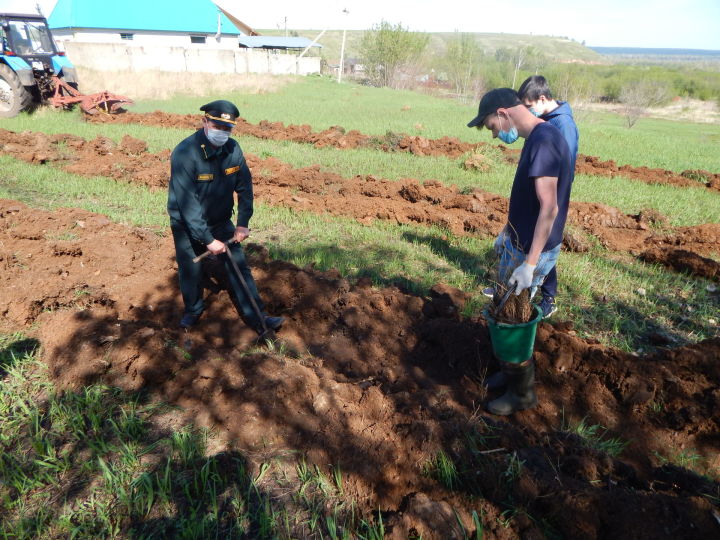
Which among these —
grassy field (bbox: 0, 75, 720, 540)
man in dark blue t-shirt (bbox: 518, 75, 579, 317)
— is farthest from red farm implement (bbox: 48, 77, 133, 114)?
man in dark blue t-shirt (bbox: 518, 75, 579, 317)

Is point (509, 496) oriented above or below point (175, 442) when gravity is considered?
above

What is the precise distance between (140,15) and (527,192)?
48.1 metres

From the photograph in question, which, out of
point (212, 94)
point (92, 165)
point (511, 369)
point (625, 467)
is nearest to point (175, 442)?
point (511, 369)

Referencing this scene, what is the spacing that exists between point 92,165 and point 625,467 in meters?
10.6

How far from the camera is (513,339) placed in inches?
112

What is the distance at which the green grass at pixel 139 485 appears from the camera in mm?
2285

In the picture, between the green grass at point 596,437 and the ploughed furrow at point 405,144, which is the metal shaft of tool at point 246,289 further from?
the ploughed furrow at point 405,144

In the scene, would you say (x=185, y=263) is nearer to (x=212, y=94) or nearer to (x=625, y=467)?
(x=625, y=467)

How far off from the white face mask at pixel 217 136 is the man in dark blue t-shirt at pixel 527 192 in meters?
1.91

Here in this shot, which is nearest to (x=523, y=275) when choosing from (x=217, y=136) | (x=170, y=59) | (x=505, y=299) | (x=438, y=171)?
(x=505, y=299)

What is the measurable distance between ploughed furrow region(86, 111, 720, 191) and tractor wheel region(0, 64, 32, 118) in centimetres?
197

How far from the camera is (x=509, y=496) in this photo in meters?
2.33

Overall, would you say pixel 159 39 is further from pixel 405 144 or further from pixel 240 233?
pixel 240 233

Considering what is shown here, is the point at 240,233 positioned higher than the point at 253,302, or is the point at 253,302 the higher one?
the point at 240,233
